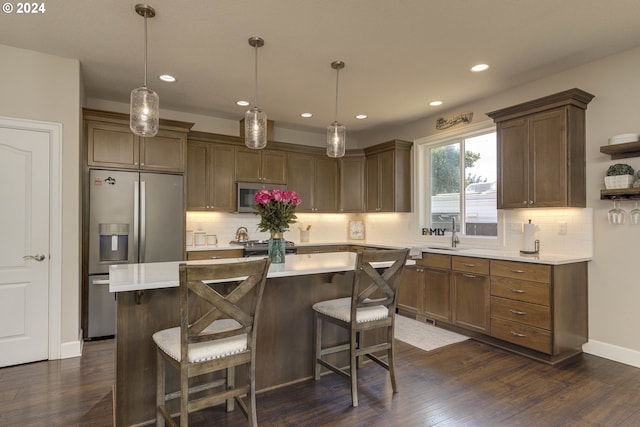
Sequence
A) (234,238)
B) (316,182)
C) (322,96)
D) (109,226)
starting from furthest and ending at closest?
(316,182) < (234,238) < (322,96) < (109,226)

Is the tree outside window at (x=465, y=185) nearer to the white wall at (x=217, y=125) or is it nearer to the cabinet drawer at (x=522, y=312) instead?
the cabinet drawer at (x=522, y=312)

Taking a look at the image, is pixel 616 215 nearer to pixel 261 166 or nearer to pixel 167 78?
pixel 261 166

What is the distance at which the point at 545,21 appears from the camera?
2725mm

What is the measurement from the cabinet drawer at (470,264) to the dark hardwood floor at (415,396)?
89 centimetres

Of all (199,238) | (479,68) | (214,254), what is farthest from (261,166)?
(479,68)

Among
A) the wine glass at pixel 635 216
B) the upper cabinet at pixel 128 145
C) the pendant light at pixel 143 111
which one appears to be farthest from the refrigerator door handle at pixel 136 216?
the wine glass at pixel 635 216

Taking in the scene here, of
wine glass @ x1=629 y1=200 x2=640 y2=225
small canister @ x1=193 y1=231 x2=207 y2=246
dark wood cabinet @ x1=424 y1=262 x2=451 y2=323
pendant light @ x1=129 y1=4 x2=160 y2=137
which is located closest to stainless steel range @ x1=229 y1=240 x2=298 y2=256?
small canister @ x1=193 y1=231 x2=207 y2=246

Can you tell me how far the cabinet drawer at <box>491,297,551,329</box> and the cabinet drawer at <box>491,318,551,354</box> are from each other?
5cm

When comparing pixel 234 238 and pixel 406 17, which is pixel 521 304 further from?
pixel 234 238

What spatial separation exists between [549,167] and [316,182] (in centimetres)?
334

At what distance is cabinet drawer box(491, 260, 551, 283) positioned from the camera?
3.22 metres

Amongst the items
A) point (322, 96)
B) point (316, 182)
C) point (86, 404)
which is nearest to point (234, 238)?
point (316, 182)

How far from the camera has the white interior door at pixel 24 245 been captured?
3.15 meters

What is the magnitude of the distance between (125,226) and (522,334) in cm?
425
